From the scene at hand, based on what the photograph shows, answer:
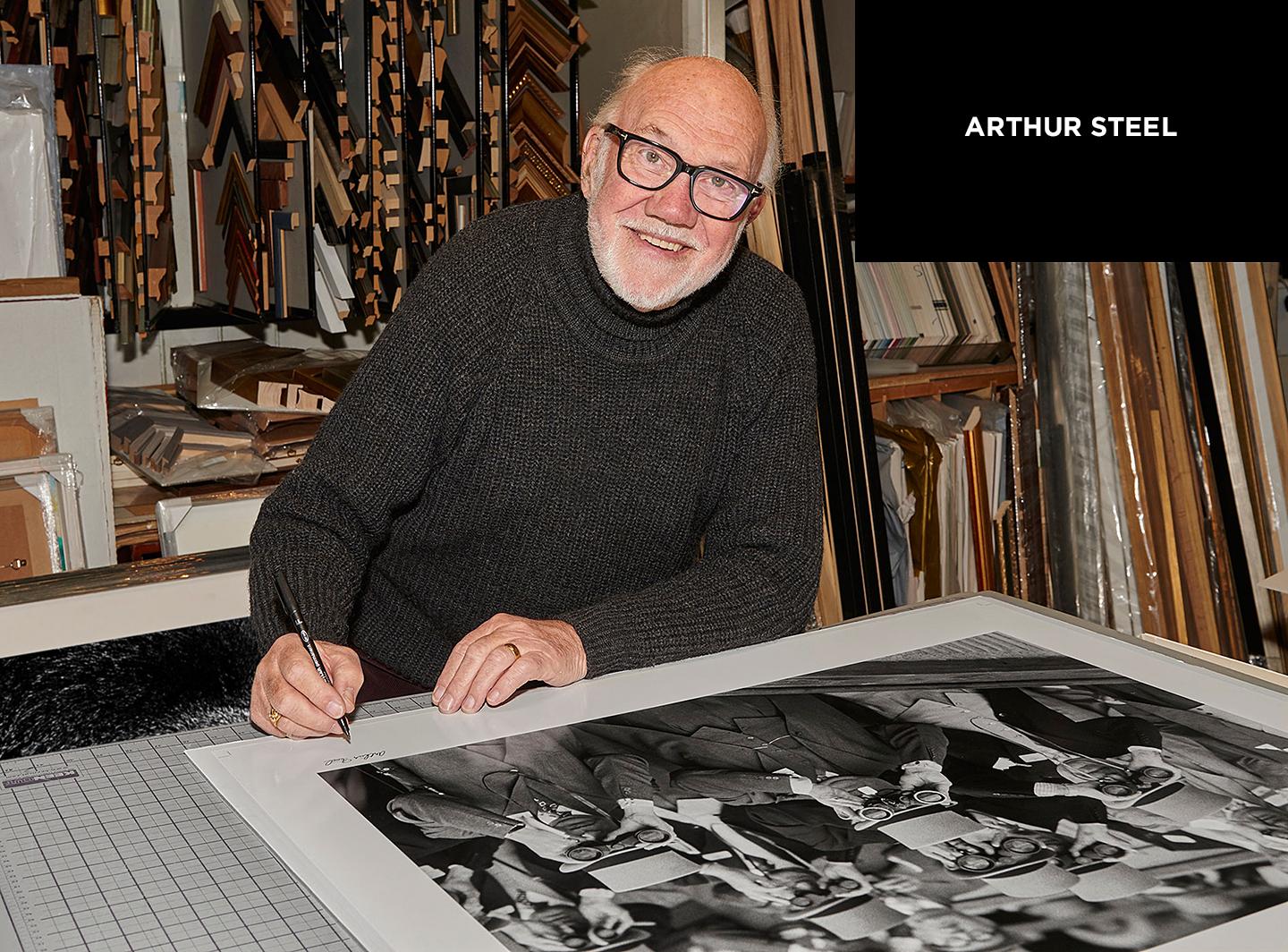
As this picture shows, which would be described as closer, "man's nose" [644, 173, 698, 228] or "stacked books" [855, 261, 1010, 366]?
"man's nose" [644, 173, 698, 228]

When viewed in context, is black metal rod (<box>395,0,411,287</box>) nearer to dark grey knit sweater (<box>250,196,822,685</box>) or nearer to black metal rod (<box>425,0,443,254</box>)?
black metal rod (<box>425,0,443,254</box>)

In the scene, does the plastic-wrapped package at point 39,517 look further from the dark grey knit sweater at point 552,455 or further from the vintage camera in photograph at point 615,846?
the vintage camera in photograph at point 615,846

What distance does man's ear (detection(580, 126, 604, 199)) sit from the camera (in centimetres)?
153

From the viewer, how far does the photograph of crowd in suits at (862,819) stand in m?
0.75

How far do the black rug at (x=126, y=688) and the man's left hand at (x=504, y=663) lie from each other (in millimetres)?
374

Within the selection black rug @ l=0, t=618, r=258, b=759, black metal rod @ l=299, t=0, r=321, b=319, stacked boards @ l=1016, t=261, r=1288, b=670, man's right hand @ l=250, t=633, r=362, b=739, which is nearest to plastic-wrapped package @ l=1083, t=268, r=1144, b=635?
stacked boards @ l=1016, t=261, r=1288, b=670

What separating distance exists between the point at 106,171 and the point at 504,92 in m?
0.74

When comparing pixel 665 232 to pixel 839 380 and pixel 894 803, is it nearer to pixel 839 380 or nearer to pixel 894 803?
pixel 894 803

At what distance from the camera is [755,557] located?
1.53 meters

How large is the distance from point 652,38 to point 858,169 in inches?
24.8

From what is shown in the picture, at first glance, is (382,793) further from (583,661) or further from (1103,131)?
(1103,131)

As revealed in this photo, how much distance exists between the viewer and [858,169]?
117 inches

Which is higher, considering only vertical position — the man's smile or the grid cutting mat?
the man's smile

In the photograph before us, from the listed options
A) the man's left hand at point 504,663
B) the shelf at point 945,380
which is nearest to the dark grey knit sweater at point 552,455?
the man's left hand at point 504,663
